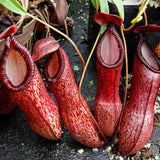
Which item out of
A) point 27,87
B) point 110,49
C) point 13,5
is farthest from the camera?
point 110,49

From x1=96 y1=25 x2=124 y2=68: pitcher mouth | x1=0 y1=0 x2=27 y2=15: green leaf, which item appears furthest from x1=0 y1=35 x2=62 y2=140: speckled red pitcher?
x1=96 y1=25 x2=124 y2=68: pitcher mouth

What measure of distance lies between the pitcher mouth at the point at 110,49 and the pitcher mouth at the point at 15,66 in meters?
0.35

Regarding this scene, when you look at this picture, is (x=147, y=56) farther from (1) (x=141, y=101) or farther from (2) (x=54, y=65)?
(2) (x=54, y=65)

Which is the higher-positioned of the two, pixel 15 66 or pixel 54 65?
pixel 15 66

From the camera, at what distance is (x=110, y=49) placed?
3.56ft

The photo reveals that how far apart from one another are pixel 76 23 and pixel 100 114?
1.34 meters

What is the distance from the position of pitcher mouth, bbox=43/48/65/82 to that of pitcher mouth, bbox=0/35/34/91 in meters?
0.12

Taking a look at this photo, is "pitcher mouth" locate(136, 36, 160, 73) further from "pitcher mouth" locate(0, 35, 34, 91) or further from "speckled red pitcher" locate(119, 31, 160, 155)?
"pitcher mouth" locate(0, 35, 34, 91)

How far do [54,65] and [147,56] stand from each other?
512 mm

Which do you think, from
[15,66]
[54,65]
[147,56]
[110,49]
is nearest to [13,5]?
[15,66]

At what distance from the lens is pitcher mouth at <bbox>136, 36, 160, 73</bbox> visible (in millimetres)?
1033

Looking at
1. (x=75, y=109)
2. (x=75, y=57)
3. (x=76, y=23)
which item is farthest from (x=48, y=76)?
(x=76, y=23)

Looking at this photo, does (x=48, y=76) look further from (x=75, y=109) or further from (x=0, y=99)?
(x=0, y=99)

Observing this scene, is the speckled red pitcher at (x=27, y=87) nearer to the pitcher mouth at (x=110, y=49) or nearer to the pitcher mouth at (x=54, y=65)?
the pitcher mouth at (x=54, y=65)
